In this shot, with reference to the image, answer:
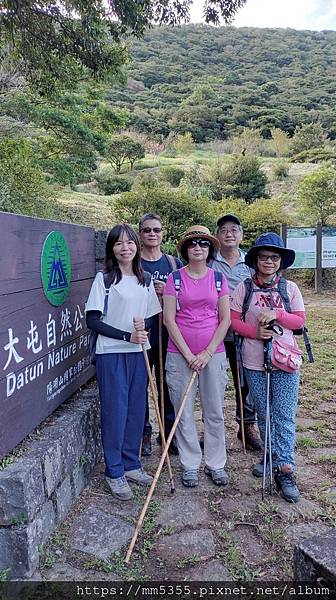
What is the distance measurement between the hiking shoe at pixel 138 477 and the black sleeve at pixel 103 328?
2.80ft

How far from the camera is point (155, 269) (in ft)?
10.4

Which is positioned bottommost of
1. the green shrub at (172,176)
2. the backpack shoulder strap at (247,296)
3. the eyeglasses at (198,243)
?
the backpack shoulder strap at (247,296)

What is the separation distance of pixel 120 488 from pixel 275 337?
1231 mm

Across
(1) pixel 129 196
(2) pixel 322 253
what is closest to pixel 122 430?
(1) pixel 129 196

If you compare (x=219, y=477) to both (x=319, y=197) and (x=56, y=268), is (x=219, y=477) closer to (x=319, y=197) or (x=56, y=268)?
(x=56, y=268)

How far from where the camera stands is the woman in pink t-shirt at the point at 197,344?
2.78m

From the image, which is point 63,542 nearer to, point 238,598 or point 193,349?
point 238,598

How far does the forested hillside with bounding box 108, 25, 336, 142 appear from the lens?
1455 inches

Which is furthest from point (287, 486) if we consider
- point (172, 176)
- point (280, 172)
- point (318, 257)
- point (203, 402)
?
point (280, 172)

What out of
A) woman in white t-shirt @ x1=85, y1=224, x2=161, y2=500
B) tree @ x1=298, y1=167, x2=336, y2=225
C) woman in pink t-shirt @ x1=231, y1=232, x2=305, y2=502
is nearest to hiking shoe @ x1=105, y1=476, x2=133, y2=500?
woman in white t-shirt @ x1=85, y1=224, x2=161, y2=500

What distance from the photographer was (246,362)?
286 centimetres

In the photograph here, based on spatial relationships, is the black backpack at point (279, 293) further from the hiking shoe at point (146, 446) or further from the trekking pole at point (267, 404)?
the hiking shoe at point (146, 446)

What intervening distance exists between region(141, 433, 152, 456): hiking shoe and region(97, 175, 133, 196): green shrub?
15086mm

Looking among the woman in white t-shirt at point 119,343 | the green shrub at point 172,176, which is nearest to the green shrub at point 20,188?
the woman in white t-shirt at point 119,343
